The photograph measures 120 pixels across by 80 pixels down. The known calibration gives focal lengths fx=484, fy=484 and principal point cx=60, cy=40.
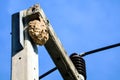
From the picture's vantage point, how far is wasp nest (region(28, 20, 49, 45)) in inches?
197

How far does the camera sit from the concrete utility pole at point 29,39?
4.71 metres

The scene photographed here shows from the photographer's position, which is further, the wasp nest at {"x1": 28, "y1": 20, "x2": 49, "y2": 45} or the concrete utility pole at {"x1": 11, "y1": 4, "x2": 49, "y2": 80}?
the wasp nest at {"x1": 28, "y1": 20, "x2": 49, "y2": 45}

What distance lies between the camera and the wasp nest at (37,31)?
5.02m

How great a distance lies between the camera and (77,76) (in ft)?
20.6

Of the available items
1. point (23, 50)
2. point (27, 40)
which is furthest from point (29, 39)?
point (23, 50)

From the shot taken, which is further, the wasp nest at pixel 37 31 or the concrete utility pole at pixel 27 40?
the wasp nest at pixel 37 31

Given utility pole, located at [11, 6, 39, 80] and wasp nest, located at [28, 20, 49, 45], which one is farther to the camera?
wasp nest, located at [28, 20, 49, 45]

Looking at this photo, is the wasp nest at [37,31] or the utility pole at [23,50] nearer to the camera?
the utility pole at [23,50]

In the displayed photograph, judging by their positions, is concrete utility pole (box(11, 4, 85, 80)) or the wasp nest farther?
the wasp nest

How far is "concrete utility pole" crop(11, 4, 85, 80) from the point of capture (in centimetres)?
471

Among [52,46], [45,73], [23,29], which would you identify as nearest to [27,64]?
[23,29]

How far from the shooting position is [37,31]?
199 inches

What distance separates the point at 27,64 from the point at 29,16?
673mm

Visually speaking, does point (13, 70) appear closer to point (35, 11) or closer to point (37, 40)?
point (37, 40)
